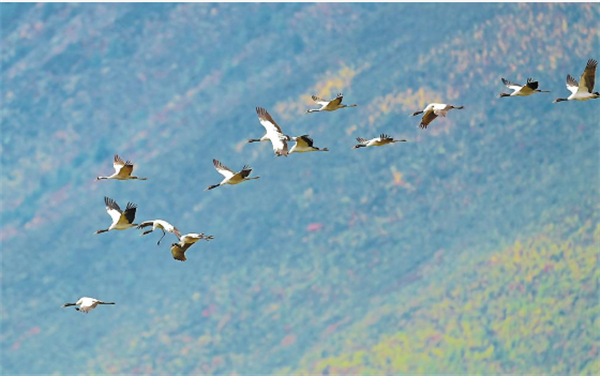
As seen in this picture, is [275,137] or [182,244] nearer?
[182,244]

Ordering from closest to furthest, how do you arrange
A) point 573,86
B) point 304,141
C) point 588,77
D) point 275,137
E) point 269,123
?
point 588,77 < point 304,141 < point 275,137 < point 573,86 < point 269,123

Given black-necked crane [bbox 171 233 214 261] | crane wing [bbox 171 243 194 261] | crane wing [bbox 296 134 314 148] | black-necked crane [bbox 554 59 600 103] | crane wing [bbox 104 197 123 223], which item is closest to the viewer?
black-necked crane [bbox 171 233 214 261]

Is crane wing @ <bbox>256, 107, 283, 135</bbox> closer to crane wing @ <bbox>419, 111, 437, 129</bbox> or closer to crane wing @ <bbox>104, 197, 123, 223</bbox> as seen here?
crane wing @ <bbox>419, 111, 437, 129</bbox>

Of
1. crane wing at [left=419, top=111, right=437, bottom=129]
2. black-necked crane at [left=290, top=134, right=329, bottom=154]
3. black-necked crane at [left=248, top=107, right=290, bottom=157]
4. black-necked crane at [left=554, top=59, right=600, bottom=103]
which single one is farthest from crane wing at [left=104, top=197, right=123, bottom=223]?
black-necked crane at [left=554, top=59, right=600, bottom=103]

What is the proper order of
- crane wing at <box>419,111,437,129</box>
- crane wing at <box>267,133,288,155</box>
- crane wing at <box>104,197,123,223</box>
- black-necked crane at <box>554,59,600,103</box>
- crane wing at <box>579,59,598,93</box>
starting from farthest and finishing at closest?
crane wing at <box>104,197,123,223</box>
crane wing at <box>419,111,437,129</box>
black-necked crane at <box>554,59,600,103</box>
crane wing at <box>579,59,598,93</box>
crane wing at <box>267,133,288,155</box>

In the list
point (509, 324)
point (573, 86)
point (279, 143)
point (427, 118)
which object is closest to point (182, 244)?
point (279, 143)

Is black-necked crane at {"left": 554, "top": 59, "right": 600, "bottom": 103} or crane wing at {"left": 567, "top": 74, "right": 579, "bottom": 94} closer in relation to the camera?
black-necked crane at {"left": 554, "top": 59, "right": 600, "bottom": 103}

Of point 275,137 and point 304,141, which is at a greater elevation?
point 275,137

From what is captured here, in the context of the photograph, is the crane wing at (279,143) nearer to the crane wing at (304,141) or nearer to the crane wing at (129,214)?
the crane wing at (304,141)

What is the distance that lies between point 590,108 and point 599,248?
38.0 ft

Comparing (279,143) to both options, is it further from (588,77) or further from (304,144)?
(588,77)

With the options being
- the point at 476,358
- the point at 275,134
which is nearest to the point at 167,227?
the point at 275,134

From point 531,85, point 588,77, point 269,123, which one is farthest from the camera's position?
point 269,123

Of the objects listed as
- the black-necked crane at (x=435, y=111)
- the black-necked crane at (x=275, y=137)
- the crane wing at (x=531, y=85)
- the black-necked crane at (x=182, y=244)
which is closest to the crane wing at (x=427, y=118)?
the black-necked crane at (x=435, y=111)
